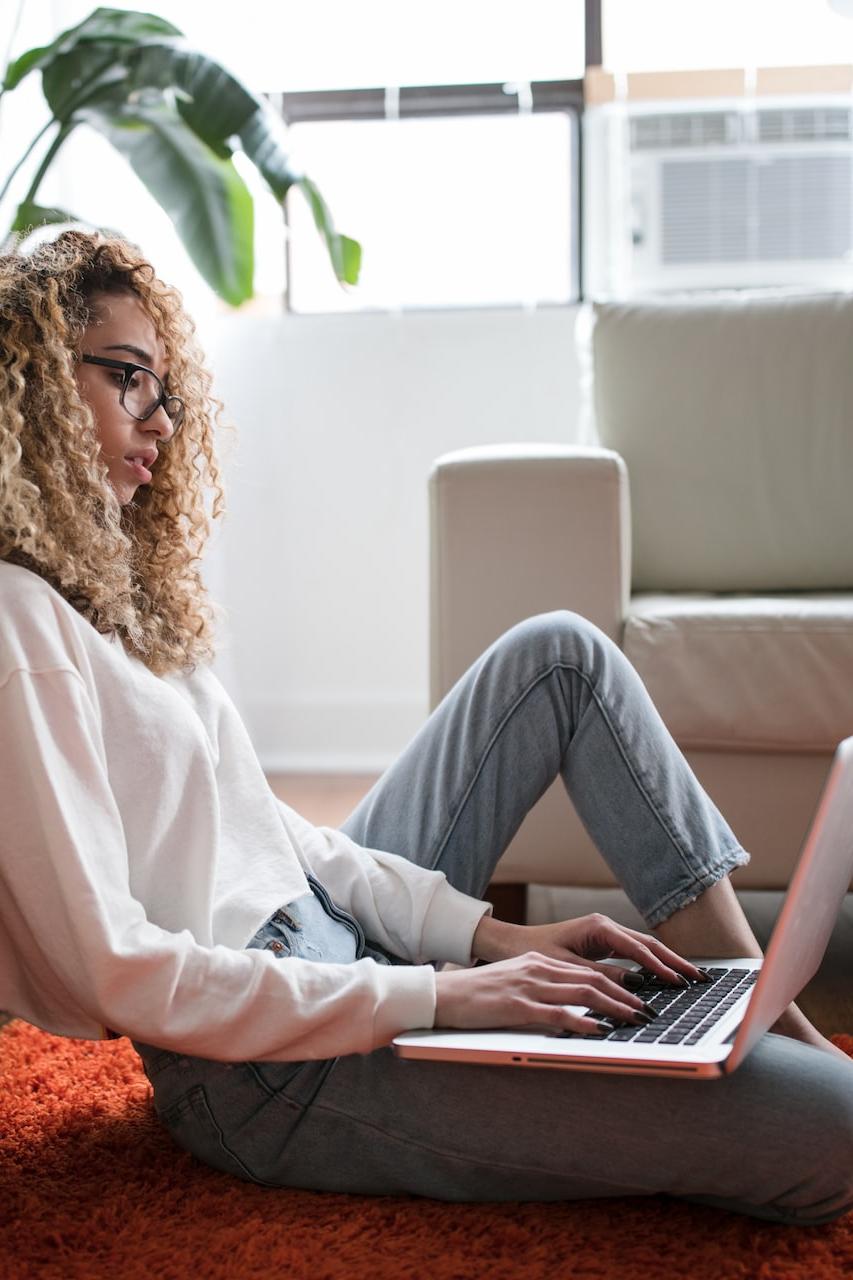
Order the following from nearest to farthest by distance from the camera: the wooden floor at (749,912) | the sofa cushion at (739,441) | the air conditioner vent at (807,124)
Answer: the wooden floor at (749,912) < the sofa cushion at (739,441) < the air conditioner vent at (807,124)

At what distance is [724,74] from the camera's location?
3.11 metres

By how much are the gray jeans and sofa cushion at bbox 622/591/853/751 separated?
55 cm

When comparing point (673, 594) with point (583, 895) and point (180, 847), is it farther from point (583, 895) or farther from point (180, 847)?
point (180, 847)

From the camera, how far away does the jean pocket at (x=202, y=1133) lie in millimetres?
1003

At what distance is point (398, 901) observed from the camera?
117cm

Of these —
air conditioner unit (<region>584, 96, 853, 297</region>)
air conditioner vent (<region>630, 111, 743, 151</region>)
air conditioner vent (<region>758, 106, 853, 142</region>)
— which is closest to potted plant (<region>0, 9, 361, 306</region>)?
air conditioner unit (<region>584, 96, 853, 297</region>)

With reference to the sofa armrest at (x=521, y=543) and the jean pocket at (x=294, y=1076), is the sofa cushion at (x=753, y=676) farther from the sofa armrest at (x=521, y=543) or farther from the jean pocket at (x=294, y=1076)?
the jean pocket at (x=294, y=1076)

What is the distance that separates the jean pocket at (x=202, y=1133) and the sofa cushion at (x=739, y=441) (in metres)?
1.35

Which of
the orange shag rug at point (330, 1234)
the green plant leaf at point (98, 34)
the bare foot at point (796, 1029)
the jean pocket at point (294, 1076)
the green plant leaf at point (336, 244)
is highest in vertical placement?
the green plant leaf at point (98, 34)

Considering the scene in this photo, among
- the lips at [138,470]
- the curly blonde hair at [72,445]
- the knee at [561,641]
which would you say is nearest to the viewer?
the curly blonde hair at [72,445]

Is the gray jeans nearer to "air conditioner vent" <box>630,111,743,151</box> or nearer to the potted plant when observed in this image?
the potted plant

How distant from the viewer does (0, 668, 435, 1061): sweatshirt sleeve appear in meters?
0.85

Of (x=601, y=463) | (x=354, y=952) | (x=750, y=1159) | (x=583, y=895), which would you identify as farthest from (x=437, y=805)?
(x=583, y=895)

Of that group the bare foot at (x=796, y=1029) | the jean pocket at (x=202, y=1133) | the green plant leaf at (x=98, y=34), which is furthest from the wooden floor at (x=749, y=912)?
the green plant leaf at (x=98, y=34)
